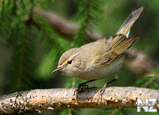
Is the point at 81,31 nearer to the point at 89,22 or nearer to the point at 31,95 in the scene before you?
the point at 89,22

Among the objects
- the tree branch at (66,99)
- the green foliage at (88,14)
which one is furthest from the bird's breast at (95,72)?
the green foliage at (88,14)

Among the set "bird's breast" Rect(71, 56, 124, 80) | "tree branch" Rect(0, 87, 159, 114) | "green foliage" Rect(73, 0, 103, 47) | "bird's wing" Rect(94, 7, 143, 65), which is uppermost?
"green foliage" Rect(73, 0, 103, 47)

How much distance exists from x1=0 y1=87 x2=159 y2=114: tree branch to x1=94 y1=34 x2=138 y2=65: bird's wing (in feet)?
1.54

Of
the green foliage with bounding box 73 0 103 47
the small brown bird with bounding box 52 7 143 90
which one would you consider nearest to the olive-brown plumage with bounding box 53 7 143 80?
the small brown bird with bounding box 52 7 143 90

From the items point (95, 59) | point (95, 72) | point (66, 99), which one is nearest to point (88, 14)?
point (95, 59)

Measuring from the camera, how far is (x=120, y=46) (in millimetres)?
2557

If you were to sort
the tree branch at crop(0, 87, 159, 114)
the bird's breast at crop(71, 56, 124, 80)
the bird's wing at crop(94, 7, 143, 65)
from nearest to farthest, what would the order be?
the tree branch at crop(0, 87, 159, 114) → the bird's breast at crop(71, 56, 124, 80) → the bird's wing at crop(94, 7, 143, 65)

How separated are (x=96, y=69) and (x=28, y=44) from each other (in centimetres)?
85

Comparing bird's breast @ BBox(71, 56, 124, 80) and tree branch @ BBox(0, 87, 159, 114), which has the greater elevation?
bird's breast @ BBox(71, 56, 124, 80)

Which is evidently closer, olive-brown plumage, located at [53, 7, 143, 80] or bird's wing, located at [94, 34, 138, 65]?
olive-brown plumage, located at [53, 7, 143, 80]

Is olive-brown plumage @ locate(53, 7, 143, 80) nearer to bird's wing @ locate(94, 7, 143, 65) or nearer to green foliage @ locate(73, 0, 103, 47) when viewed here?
bird's wing @ locate(94, 7, 143, 65)

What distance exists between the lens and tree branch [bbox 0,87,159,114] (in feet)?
5.34

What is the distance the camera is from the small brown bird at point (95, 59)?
2.18 metres

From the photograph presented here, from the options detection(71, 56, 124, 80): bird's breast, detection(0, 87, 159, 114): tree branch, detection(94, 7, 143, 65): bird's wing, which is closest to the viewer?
detection(0, 87, 159, 114): tree branch
